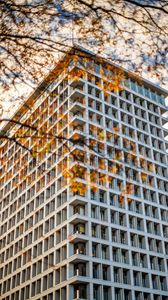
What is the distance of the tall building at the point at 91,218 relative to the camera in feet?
136

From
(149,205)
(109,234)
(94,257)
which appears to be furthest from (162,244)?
(94,257)

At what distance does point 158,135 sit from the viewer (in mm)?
61781

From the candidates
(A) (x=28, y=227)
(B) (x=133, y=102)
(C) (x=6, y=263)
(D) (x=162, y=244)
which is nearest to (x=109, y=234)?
(D) (x=162, y=244)

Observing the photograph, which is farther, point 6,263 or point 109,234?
point 6,263

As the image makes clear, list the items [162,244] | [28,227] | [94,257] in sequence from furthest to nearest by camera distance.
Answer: [28,227], [162,244], [94,257]

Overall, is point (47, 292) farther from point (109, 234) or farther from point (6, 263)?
point (6, 263)

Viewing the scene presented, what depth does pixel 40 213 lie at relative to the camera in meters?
51.4

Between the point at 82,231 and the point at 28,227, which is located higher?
the point at 28,227

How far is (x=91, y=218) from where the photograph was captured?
4381 cm

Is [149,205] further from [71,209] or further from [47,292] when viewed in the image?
[47,292]

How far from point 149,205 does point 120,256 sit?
1041 centimetres

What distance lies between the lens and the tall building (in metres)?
41.5

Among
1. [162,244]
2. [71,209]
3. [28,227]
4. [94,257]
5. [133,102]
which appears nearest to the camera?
[94,257]

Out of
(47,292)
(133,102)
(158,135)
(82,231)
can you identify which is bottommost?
(47,292)
